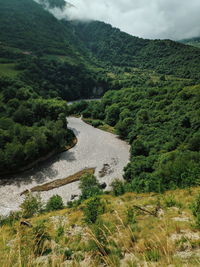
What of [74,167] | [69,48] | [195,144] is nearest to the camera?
[195,144]

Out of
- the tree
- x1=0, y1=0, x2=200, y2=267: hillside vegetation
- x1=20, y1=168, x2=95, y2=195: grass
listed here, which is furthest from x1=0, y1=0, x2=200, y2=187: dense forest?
x1=20, y1=168, x2=95, y2=195: grass

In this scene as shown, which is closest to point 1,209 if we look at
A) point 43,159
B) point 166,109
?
point 43,159

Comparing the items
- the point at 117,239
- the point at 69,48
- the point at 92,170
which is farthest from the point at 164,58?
the point at 117,239

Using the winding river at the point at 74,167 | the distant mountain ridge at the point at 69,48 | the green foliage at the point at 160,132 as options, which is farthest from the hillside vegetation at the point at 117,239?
the distant mountain ridge at the point at 69,48

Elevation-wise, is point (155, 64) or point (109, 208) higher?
point (155, 64)

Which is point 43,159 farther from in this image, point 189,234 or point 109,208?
point 189,234

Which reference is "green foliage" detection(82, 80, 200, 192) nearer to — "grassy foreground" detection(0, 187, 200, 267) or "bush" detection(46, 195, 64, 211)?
"bush" detection(46, 195, 64, 211)

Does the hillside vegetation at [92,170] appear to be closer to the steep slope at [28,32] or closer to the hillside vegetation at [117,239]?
the hillside vegetation at [117,239]

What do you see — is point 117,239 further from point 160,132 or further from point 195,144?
point 160,132
